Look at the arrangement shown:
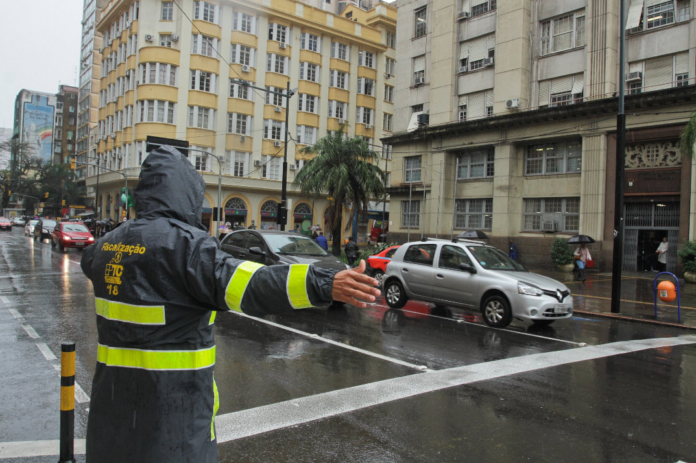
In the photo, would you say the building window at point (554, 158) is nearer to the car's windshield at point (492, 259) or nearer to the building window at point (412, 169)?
the building window at point (412, 169)

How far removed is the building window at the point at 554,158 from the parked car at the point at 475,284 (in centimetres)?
1438

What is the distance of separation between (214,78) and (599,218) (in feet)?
100

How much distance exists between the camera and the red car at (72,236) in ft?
85.9

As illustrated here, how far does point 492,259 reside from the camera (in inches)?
424

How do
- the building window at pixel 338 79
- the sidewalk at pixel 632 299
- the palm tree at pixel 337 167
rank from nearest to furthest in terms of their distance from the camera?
the sidewalk at pixel 632 299 → the palm tree at pixel 337 167 → the building window at pixel 338 79

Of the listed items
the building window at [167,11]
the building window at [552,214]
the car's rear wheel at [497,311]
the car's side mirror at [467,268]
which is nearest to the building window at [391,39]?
the building window at [167,11]

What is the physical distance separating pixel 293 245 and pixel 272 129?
33.4 metres

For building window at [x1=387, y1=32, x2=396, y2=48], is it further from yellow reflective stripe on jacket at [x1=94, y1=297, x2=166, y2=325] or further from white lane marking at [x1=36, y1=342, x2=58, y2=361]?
yellow reflective stripe on jacket at [x1=94, y1=297, x2=166, y2=325]

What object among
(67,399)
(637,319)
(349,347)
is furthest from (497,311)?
(67,399)

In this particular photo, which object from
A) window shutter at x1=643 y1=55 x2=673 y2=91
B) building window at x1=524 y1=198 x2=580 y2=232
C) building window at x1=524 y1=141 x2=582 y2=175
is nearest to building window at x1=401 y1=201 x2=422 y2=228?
building window at x1=524 y1=198 x2=580 y2=232

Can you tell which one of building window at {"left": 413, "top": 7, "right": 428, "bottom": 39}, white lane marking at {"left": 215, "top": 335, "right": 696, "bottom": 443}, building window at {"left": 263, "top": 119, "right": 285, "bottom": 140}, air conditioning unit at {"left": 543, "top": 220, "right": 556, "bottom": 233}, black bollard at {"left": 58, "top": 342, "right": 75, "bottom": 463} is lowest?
white lane marking at {"left": 215, "top": 335, "right": 696, "bottom": 443}

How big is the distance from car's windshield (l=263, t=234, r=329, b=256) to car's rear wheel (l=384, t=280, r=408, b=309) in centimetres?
169

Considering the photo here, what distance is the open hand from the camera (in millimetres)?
1928

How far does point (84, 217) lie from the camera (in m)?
59.5
